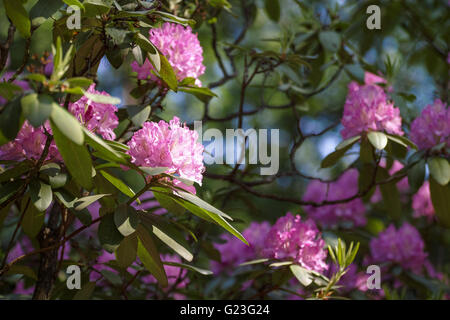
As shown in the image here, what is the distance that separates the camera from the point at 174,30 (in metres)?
1.67

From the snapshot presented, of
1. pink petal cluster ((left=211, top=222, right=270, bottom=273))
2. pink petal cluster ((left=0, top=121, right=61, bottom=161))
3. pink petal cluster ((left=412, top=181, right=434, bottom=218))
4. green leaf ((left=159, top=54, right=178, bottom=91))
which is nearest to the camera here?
pink petal cluster ((left=0, top=121, right=61, bottom=161))

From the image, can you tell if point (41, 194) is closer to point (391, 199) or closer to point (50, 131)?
point (50, 131)

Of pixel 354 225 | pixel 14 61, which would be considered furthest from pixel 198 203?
pixel 14 61

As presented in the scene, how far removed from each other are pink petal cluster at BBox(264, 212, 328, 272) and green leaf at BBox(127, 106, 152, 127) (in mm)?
617

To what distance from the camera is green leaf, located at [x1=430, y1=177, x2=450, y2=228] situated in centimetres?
201

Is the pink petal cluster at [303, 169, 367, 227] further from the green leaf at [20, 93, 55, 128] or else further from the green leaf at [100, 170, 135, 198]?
the green leaf at [20, 93, 55, 128]

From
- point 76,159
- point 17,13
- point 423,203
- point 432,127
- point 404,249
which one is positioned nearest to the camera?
point 76,159

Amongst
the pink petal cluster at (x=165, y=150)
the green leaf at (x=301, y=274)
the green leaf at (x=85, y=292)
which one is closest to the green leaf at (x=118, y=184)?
the pink petal cluster at (x=165, y=150)

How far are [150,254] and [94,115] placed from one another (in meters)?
0.39

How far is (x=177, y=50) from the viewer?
64.8 inches

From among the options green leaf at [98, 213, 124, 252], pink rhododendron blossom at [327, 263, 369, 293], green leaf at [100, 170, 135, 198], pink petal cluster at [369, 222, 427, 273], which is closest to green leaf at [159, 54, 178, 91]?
green leaf at [100, 170, 135, 198]

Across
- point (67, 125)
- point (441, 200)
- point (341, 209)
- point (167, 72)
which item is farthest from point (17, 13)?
point (341, 209)
